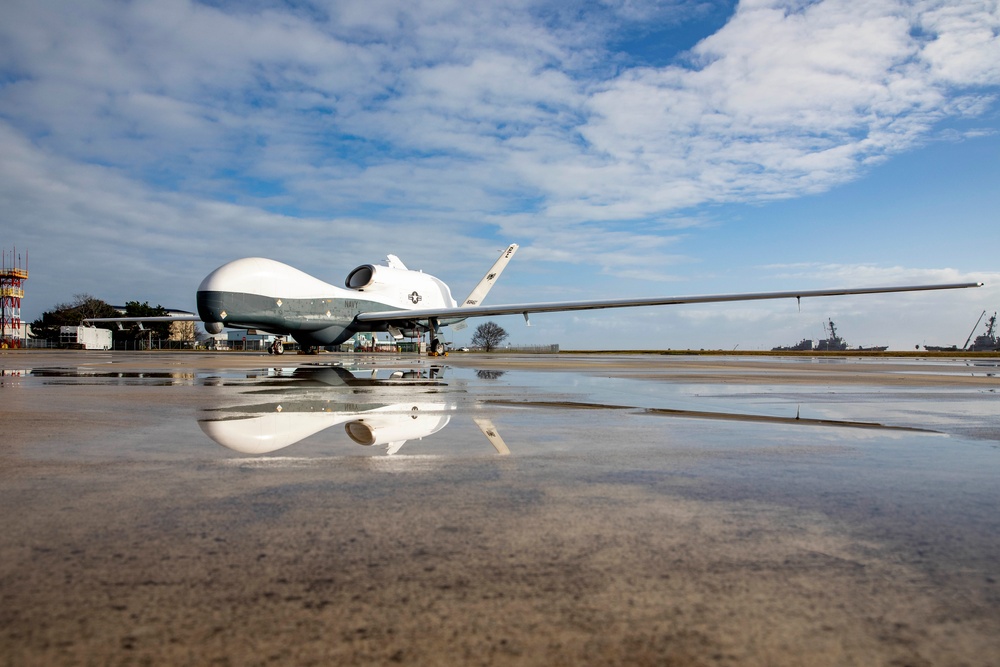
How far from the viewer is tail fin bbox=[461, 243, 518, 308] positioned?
45.4 meters

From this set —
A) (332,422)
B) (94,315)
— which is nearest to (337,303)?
(332,422)

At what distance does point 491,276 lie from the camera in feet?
150

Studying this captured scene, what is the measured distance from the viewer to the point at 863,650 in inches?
59.2

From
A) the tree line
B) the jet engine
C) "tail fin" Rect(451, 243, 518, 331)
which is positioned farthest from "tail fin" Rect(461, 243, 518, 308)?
the tree line

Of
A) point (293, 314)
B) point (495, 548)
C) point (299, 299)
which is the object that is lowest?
point (495, 548)

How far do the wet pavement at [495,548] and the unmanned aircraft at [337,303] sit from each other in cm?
1957

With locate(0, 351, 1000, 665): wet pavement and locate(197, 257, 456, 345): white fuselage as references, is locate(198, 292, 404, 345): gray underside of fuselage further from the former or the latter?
locate(0, 351, 1000, 665): wet pavement

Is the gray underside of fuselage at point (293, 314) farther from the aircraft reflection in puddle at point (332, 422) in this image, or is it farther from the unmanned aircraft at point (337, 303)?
the aircraft reflection in puddle at point (332, 422)

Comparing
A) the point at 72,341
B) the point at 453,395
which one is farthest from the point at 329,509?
the point at 72,341

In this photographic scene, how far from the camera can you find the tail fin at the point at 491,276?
45.4 m

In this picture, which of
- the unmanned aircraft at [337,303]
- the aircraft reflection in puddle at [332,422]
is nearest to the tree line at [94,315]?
the unmanned aircraft at [337,303]

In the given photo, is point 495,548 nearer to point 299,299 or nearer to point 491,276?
point 299,299

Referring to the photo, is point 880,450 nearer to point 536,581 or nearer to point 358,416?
point 536,581

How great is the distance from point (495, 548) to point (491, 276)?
143 feet
